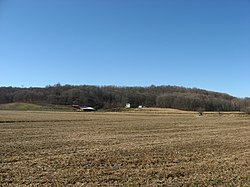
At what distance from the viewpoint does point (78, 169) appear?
13.0 metres

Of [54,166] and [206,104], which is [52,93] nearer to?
[206,104]

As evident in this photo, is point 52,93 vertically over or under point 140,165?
over

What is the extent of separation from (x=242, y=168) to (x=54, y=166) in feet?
24.1

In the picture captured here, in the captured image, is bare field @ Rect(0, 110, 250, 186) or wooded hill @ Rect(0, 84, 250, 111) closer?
bare field @ Rect(0, 110, 250, 186)

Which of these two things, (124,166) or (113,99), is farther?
(113,99)

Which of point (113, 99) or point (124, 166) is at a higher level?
point (113, 99)

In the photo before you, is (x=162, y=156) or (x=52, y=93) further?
(x=52, y=93)

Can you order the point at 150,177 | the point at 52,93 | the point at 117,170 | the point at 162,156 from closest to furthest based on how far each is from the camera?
the point at 150,177
the point at 117,170
the point at 162,156
the point at 52,93

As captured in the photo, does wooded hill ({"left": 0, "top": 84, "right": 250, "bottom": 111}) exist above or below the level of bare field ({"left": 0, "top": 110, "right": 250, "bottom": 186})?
above

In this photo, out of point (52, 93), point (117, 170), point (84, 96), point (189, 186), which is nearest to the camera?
point (189, 186)

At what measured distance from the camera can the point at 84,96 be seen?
6698 inches

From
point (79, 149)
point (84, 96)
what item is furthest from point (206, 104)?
point (79, 149)

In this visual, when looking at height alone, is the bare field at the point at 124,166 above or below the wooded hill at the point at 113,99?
below

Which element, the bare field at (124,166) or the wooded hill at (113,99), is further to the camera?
the wooded hill at (113,99)
